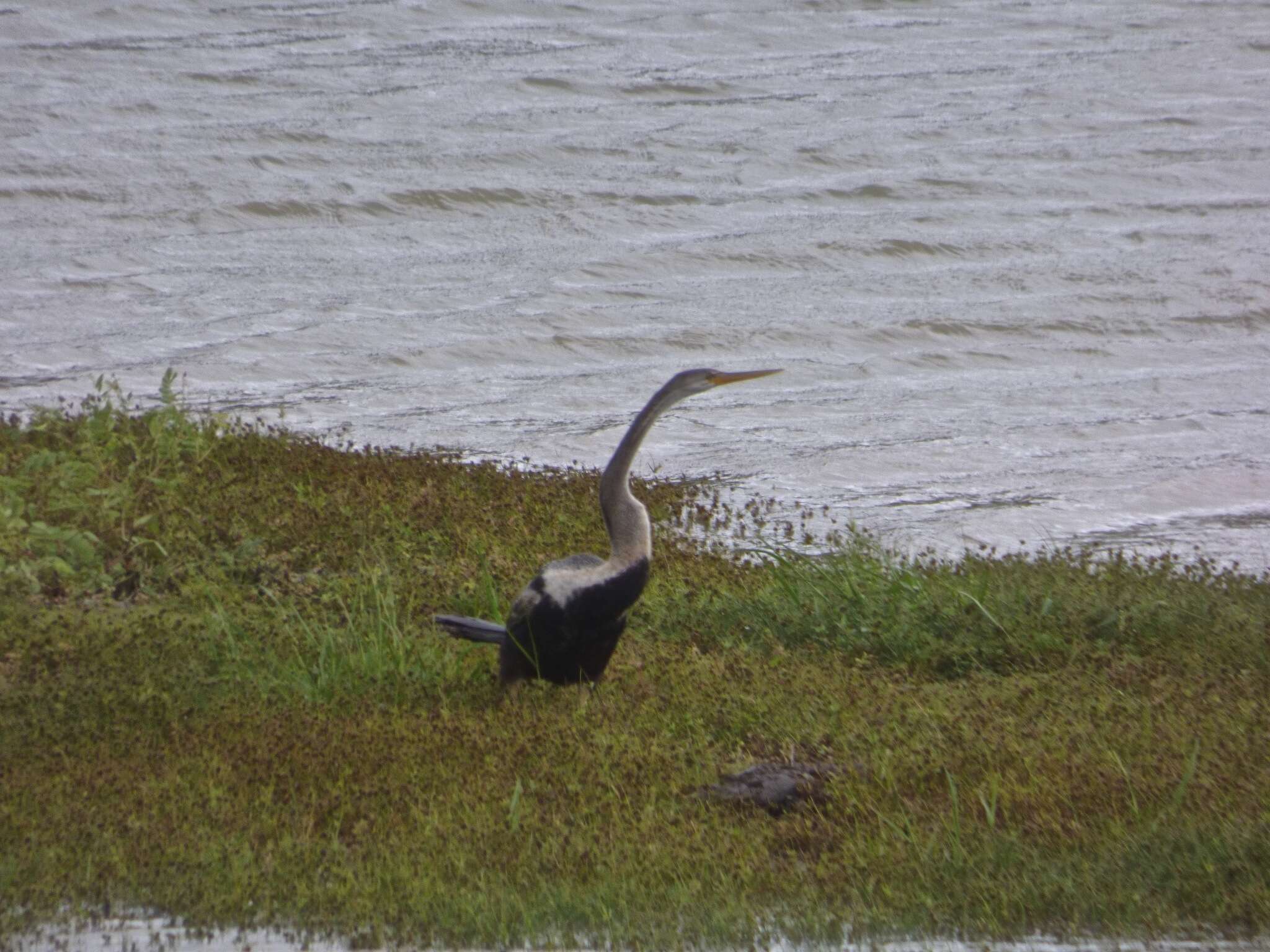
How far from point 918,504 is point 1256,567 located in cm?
236

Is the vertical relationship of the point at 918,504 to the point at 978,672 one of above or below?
below

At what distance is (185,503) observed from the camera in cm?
769

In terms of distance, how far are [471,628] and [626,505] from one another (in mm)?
844

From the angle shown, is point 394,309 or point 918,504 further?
point 394,309

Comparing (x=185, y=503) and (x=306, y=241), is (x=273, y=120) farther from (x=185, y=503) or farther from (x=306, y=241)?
(x=185, y=503)

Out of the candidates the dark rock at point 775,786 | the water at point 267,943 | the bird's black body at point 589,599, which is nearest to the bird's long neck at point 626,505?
the bird's black body at point 589,599

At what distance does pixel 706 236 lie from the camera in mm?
17062

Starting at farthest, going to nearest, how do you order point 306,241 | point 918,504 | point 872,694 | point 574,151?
point 574,151, point 306,241, point 918,504, point 872,694

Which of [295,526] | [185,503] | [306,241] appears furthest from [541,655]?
[306,241]

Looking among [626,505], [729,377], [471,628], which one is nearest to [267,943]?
[471,628]

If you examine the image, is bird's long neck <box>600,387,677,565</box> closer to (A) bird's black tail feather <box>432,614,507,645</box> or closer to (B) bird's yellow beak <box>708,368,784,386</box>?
(B) bird's yellow beak <box>708,368,784,386</box>

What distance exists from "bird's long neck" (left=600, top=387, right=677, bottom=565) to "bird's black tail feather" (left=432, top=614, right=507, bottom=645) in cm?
61

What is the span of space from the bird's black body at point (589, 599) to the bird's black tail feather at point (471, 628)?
0.08ft

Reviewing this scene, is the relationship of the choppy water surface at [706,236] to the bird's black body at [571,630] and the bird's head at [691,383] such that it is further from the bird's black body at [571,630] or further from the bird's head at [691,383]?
the bird's black body at [571,630]
